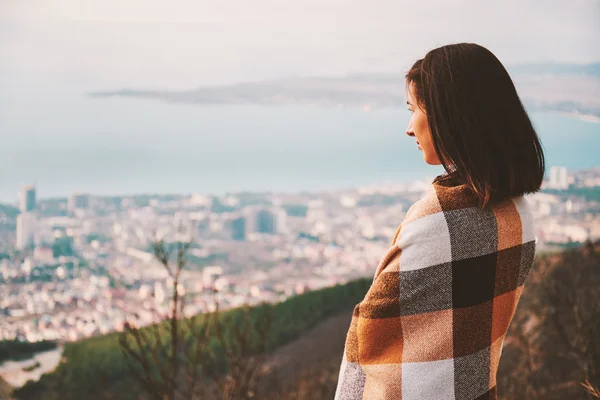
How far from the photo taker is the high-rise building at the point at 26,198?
1318cm

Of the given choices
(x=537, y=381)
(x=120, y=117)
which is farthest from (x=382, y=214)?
(x=120, y=117)

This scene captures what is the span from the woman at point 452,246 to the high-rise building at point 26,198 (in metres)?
13.5

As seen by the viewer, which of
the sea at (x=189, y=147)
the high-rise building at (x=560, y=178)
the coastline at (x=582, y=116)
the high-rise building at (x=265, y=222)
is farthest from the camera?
the sea at (x=189, y=147)

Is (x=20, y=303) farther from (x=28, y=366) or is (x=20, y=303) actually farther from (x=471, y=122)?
(x=471, y=122)

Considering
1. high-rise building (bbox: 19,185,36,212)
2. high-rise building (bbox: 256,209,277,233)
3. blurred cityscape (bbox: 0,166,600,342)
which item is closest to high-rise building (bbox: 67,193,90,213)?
blurred cityscape (bbox: 0,166,600,342)

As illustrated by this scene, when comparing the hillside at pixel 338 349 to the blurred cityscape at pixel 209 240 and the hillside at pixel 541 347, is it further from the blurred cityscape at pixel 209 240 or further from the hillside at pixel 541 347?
the blurred cityscape at pixel 209 240

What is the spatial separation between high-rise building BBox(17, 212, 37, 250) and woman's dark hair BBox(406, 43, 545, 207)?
12537mm

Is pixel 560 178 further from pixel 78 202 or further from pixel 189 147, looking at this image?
pixel 189 147

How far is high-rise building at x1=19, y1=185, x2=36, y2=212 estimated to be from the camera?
13.2 meters

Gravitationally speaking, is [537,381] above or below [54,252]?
below

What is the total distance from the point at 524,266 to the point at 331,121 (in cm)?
1651

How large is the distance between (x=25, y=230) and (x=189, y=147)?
7.11m

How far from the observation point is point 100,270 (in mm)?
11625

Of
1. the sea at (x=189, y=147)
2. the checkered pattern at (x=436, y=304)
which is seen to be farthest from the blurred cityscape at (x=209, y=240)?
the checkered pattern at (x=436, y=304)
